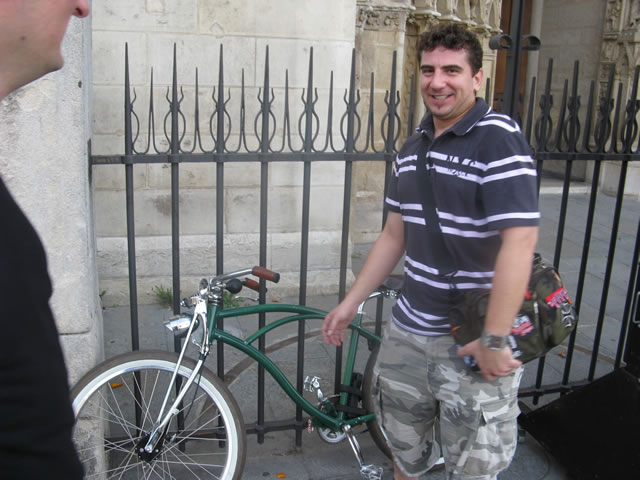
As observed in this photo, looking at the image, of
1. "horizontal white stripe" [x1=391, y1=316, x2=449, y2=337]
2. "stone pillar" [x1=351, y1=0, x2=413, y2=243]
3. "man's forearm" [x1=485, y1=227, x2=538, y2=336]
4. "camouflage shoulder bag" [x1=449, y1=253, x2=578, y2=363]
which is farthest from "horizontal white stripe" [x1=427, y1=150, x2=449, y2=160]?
"stone pillar" [x1=351, y1=0, x2=413, y2=243]

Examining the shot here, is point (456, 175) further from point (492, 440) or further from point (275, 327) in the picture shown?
point (275, 327)

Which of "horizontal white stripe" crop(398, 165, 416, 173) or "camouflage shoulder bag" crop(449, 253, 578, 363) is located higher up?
"horizontal white stripe" crop(398, 165, 416, 173)

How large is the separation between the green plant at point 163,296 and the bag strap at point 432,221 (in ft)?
11.5

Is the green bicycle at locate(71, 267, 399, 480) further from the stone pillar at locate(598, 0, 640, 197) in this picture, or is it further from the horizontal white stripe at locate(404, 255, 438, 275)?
the stone pillar at locate(598, 0, 640, 197)

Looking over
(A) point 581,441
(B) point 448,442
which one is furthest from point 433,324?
(A) point 581,441

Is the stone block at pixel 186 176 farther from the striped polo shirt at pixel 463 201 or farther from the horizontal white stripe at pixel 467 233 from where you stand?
the horizontal white stripe at pixel 467 233

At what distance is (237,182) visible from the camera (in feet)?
17.9

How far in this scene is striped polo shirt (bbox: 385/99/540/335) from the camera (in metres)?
2.02

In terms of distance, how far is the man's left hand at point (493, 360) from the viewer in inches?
80.4

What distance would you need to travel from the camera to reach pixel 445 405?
229 cm

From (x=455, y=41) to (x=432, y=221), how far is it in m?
0.62

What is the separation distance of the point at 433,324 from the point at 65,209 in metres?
1.47

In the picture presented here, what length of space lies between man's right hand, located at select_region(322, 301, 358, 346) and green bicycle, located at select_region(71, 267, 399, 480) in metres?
0.33

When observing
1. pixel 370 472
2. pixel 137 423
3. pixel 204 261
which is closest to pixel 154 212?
pixel 204 261
